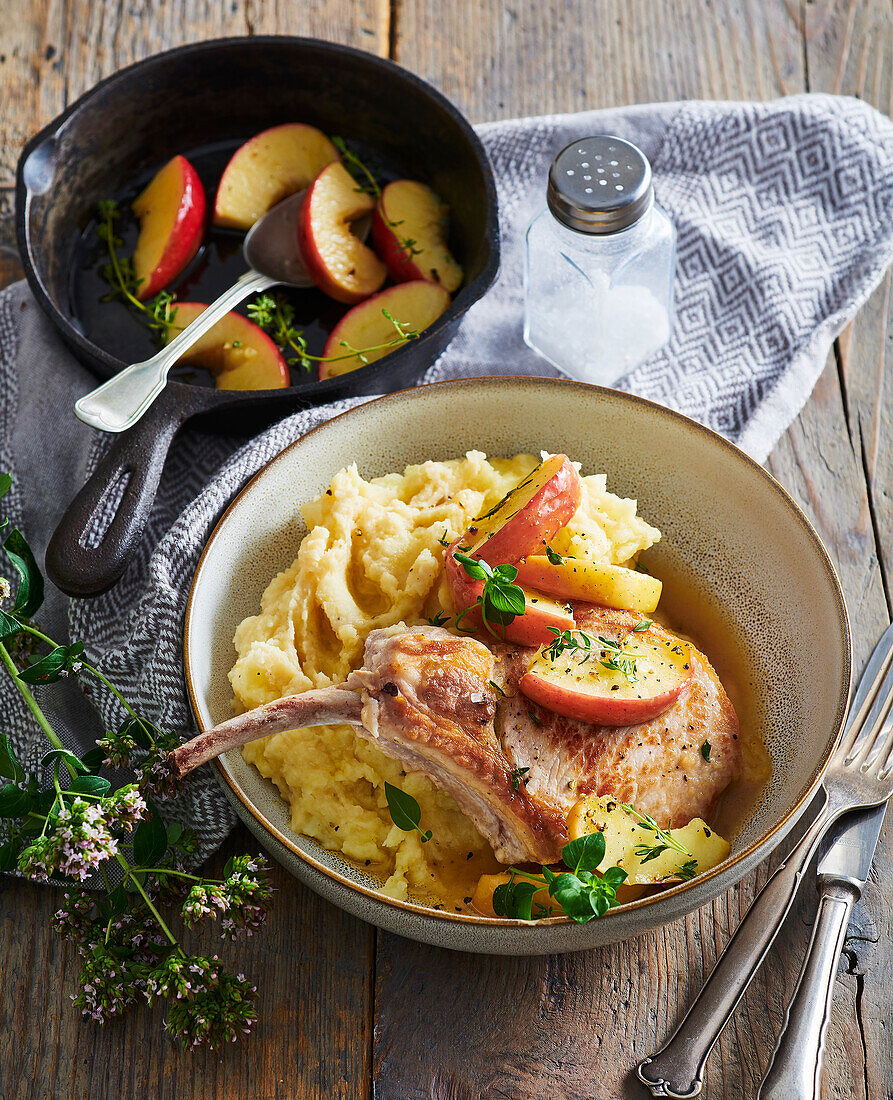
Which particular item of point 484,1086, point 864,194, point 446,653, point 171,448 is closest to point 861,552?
point 864,194

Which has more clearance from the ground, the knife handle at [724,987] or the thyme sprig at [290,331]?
the thyme sprig at [290,331]

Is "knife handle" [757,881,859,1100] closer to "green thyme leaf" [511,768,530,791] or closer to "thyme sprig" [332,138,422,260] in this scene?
"green thyme leaf" [511,768,530,791]

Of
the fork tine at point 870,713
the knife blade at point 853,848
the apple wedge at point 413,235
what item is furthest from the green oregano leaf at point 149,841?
the apple wedge at point 413,235

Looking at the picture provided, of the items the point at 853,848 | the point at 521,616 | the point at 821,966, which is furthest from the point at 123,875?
the point at 853,848

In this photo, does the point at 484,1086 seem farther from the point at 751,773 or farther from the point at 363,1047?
the point at 751,773

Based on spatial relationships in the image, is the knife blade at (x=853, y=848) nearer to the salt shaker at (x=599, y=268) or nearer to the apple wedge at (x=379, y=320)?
the salt shaker at (x=599, y=268)

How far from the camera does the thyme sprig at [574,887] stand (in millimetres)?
2000

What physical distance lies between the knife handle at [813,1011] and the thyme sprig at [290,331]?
6.53 ft

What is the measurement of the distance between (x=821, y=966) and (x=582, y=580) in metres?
1.07

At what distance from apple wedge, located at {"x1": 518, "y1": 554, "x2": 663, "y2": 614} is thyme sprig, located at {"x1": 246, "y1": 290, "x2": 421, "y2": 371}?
1.06 metres

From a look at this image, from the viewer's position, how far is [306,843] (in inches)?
94.0

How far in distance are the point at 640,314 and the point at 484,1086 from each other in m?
2.33

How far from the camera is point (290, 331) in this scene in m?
3.37

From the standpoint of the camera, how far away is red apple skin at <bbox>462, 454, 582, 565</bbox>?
244 centimetres
